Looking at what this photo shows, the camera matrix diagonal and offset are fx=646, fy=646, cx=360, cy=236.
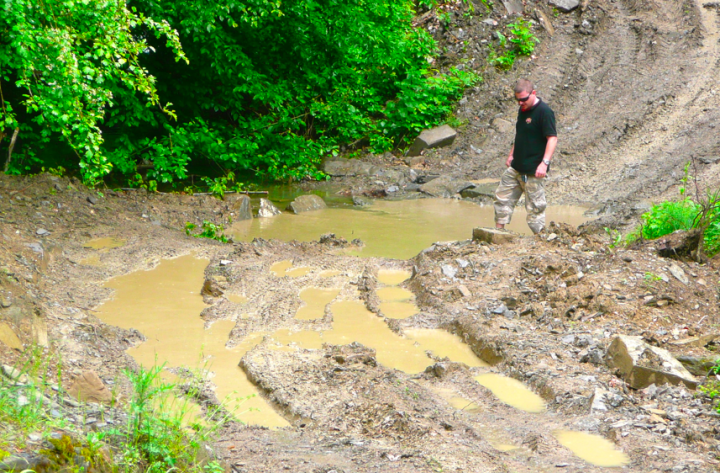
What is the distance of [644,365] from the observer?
14.2 ft

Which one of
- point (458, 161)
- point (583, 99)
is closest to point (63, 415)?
point (458, 161)

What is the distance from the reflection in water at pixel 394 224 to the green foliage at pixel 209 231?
27 cm

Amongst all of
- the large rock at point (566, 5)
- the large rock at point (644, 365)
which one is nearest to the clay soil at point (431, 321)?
the large rock at point (644, 365)

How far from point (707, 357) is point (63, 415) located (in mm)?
4122

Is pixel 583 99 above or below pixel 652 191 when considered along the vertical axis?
above

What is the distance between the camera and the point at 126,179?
1149cm

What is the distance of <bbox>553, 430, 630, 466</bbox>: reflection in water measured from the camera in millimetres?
3451

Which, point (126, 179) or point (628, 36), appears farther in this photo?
point (628, 36)

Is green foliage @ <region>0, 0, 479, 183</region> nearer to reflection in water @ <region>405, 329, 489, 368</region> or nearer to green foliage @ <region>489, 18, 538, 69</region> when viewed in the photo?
green foliage @ <region>489, 18, 538, 69</region>

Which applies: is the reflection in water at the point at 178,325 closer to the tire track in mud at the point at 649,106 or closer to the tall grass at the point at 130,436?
the tall grass at the point at 130,436

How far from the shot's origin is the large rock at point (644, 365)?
424cm

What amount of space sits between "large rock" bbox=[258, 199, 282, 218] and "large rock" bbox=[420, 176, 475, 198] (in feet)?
10.6

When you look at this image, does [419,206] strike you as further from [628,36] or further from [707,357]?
[628,36]

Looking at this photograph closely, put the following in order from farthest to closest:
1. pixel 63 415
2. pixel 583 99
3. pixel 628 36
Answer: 1. pixel 628 36
2. pixel 583 99
3. pixel 63 415
